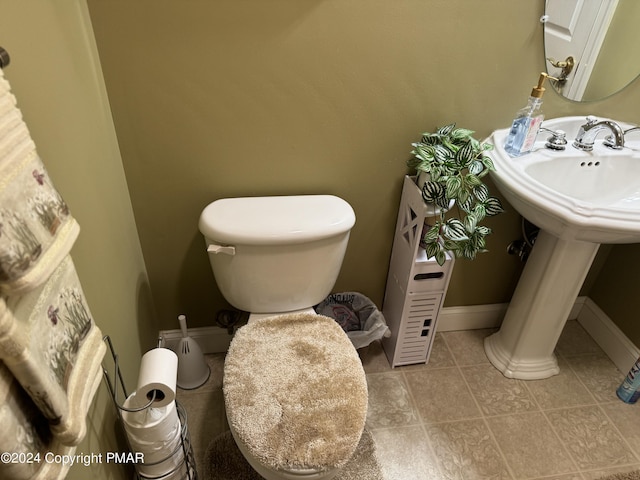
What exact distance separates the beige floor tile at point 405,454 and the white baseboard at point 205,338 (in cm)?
66

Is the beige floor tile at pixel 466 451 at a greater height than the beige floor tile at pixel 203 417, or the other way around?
the beige floor tile at pixel 466 451

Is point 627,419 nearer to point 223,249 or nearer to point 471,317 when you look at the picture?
point 471,317

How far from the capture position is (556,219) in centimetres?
115

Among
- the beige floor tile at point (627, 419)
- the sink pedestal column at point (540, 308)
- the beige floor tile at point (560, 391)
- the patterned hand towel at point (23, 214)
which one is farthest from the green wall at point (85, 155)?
the beige floor tile at point (627, 419)

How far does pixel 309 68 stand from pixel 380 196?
0.49 meters

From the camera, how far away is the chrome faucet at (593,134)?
4.40 feet

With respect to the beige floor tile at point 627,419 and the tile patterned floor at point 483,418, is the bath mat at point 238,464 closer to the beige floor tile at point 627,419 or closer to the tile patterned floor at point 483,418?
the tile patterned floor at point 483,418

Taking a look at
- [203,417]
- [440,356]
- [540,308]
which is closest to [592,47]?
[540,308]

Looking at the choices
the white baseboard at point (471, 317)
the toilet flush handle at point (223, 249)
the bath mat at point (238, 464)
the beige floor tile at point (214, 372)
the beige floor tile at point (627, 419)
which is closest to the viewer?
the toilet flush handle at point (223, 249)

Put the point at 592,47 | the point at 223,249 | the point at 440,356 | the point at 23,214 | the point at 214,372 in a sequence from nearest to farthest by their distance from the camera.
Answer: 1. the point at 23,214
2. the point at 223,249
3. the point at 592,47
4. the point at 214,372
5. the point at 440,356

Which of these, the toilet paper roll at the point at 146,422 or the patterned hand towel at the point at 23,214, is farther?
the toilet paper roll at the point at 146,422

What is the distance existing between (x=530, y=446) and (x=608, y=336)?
680mm

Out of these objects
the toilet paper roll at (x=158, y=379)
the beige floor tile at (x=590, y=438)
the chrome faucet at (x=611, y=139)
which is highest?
the chrome faucet at (x=611, y=139)

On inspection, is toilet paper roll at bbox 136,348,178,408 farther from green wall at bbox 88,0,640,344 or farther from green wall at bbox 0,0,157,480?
green wall at bbox 88,0,640,344
